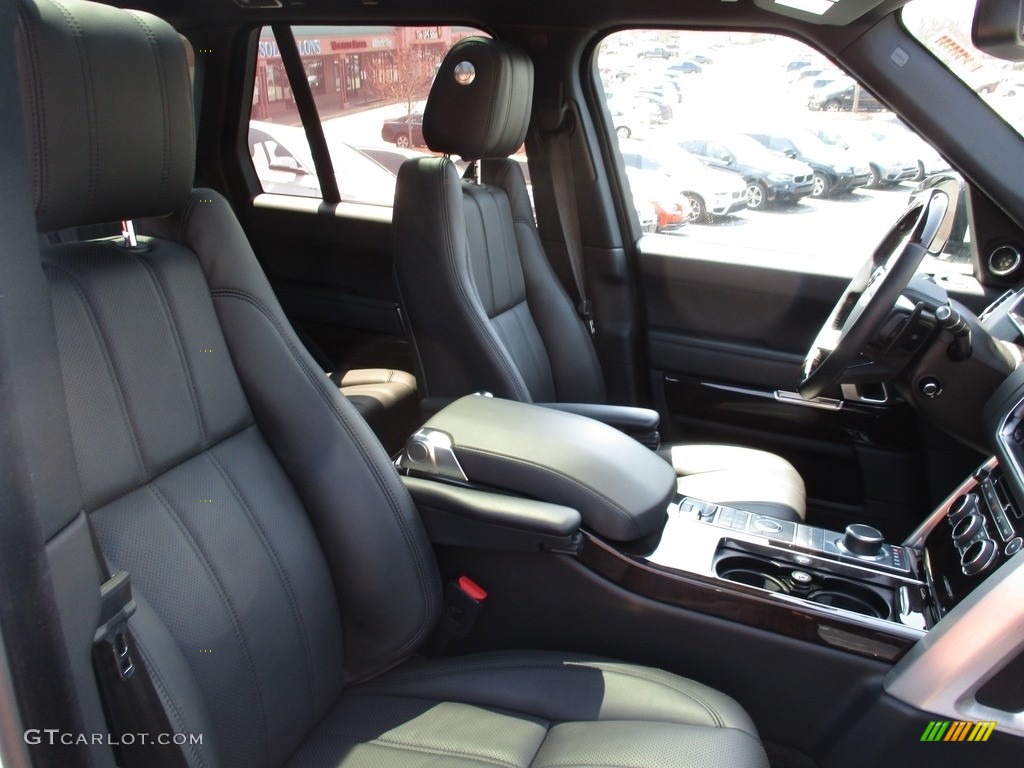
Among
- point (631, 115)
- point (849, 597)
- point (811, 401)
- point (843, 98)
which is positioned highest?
point (843, 98)

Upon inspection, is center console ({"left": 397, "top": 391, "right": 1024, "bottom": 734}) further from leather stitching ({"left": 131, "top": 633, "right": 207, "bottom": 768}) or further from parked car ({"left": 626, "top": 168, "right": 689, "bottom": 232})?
parked car ({"left": 626, "top": 168, "right": 689, "bottom": 232})

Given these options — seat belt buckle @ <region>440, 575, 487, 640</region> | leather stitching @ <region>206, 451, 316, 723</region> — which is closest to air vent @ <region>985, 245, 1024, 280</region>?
seat belt buckle @ <region>440, 575, 487, 640</region>

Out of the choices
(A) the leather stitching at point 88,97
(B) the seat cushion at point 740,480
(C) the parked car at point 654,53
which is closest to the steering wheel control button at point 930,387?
(B) the seat cushion at point 740,480

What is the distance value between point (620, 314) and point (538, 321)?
1.36 ft

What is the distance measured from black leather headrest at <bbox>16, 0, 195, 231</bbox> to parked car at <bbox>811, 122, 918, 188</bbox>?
6.16 ft

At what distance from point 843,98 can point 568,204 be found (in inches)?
34.5

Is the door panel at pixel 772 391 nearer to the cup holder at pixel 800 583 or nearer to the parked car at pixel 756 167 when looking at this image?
the parked car at pixel 756 167

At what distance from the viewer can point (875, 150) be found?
2.38 metres

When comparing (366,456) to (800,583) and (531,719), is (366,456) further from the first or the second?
(800,583)

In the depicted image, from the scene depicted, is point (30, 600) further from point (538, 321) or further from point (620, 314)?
point (620, 314)

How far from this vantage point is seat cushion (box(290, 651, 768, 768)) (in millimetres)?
1190

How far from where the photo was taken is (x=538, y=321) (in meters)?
2.46

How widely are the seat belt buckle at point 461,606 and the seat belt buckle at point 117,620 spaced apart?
715 mm

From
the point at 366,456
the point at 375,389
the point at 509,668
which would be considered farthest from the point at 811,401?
the point at 366,456
